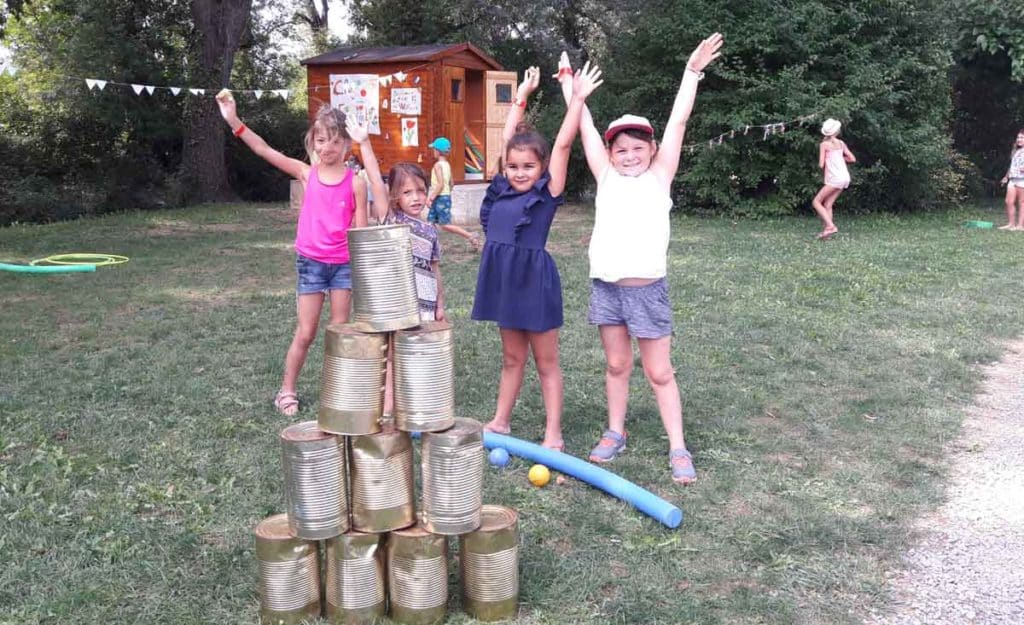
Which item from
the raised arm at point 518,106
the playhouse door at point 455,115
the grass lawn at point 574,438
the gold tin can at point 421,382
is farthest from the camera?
the playhouse door at point 455,115

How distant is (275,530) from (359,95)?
529 inches

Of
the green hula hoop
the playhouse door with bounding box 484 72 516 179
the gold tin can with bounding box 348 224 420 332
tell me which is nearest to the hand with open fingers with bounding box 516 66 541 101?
the gold tin can with bounding box 348 224 420 332

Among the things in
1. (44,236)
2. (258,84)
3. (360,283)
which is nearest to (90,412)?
(360,283)

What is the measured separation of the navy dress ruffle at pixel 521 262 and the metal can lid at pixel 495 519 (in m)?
1.28

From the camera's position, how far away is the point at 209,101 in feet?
60.0

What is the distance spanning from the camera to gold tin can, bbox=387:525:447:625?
2.91 metres

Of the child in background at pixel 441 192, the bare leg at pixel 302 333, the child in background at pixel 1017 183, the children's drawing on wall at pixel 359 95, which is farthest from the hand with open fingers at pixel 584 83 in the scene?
the child in background at pixel 1017 183

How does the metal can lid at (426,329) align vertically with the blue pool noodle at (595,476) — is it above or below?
above

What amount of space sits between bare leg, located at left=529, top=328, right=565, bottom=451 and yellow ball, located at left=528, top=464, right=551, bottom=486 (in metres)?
0.40

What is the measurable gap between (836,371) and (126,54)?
51.4 feet

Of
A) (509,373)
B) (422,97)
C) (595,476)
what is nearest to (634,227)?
(509,373)

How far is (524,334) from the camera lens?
4465mm

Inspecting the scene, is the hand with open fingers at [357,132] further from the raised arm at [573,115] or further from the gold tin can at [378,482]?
the gold tin can at [378,482]

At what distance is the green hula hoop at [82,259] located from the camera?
9.98 meters
